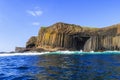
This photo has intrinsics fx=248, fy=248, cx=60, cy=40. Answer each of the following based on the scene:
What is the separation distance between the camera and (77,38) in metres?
140

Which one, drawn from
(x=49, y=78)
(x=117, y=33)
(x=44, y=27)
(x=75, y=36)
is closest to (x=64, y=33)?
(x=75, y=36)

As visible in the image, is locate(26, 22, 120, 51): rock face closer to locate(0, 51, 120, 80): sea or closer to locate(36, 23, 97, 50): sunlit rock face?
locate(36, 23, 97, 50): sunlit rock face

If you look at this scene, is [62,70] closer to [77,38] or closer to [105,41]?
[105,41]

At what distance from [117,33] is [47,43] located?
129 ft

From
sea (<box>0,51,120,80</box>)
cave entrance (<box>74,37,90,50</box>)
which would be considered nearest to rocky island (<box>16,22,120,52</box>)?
cave entrance (<box>74,37,90,50</box>)

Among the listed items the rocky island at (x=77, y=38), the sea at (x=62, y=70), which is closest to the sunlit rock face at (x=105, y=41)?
the rocky island at (x=77, y=38)

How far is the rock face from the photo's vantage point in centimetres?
13225

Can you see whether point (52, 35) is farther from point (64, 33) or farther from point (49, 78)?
point (49, 78)

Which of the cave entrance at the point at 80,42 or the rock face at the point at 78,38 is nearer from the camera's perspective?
the rock face at the point at 78,38

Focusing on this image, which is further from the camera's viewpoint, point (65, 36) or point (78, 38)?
point (78, 38)

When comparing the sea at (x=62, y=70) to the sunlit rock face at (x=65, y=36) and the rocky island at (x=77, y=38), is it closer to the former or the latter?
the rocky island at (x=77, y=38)

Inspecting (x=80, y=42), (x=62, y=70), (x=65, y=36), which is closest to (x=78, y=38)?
(x=80, y=42)

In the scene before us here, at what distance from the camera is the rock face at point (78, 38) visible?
434 ft

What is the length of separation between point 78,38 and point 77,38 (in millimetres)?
587
